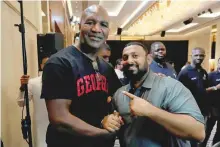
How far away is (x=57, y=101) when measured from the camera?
1.05 meters

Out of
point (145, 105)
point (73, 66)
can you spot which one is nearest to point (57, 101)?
point (73, 66)

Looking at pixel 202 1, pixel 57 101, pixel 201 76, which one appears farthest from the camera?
pixel 202 1

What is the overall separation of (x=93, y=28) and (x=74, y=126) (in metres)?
0.49

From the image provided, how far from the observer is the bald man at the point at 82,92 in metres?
1.06

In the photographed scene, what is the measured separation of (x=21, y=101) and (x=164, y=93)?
1.25 metres

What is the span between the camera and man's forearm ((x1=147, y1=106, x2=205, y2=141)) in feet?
3.56

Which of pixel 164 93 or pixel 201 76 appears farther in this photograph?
pixel 201 76

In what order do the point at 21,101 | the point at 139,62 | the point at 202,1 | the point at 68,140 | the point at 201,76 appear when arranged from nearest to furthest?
the point at 68,140 < the point at 139,62 < the point at 21,101 < the point at 201,76 < the point at 202,1

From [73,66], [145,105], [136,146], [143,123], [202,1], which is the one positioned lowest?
[136,146]

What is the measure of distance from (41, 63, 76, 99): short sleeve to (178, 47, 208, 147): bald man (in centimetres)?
278

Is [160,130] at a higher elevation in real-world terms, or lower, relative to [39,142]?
higher

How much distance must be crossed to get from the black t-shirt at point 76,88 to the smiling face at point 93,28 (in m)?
0.08

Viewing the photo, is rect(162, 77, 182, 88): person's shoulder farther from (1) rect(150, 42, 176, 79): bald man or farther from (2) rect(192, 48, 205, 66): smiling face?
(2) rect(192, 48, 205, 66): smiling face

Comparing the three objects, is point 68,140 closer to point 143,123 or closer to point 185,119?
point 143,123
